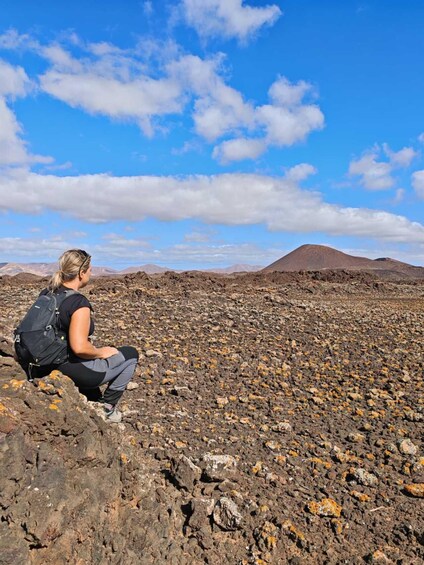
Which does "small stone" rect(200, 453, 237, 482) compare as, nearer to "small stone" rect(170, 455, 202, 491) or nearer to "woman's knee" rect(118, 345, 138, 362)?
"small stone" rect(170, 455, 202, 491)

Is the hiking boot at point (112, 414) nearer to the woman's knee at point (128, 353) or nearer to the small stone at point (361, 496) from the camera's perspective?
the woman's knee at point (128, 353)

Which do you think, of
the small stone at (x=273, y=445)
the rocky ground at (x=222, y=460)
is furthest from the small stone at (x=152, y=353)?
the small stone at (x=273, y=445)

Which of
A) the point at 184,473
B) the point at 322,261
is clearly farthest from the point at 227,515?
the point at 322,261

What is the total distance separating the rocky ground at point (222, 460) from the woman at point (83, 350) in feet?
1.47

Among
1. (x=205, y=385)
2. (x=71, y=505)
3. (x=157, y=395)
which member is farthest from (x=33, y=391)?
(x=205, y=385)

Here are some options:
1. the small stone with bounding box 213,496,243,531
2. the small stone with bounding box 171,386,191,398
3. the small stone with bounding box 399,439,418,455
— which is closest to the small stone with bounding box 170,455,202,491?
the small stone with bounding box 213,496,243,531

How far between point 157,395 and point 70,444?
2524mm

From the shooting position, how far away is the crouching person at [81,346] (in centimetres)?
359

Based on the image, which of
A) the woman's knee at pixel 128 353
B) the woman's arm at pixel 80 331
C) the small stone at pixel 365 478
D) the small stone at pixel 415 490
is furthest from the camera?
the woman's knee at pixel 128 353

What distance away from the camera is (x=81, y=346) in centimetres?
364

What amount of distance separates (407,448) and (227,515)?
214 cm

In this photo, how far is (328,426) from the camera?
4.96 meters

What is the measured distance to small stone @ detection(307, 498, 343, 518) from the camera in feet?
11.3

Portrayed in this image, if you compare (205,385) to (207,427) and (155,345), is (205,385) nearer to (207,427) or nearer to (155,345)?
(207,427)
